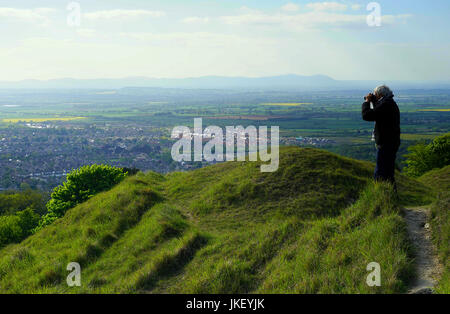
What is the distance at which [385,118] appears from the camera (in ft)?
29.7

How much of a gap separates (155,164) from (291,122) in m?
40.6

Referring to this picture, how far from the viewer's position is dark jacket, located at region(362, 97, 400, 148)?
8.90 m

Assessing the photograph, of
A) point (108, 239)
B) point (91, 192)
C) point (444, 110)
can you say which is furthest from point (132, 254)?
point (444, 110)

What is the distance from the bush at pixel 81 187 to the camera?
2380cm

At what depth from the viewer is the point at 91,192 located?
24094 millimetres

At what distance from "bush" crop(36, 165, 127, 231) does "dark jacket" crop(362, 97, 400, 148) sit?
59.2 feet

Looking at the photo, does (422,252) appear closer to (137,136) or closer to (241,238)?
(241,238)

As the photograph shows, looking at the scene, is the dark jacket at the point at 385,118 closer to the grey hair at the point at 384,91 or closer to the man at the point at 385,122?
the man at the point at 385,122

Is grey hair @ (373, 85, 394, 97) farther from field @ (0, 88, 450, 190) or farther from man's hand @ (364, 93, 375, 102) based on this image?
field @ (0, 88, 450, 190)

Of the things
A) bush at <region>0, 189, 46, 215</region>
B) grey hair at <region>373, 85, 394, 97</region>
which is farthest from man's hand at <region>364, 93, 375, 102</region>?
bush at <region>0, 189, 46, 215</region>

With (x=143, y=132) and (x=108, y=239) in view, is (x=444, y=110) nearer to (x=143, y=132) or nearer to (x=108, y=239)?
(x=143, y=132)

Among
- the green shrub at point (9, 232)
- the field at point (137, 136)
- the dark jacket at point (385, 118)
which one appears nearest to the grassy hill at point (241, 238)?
the dark jacket at point (385, 118)

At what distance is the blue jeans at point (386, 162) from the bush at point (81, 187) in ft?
58.2

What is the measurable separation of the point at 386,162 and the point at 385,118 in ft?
3.62
